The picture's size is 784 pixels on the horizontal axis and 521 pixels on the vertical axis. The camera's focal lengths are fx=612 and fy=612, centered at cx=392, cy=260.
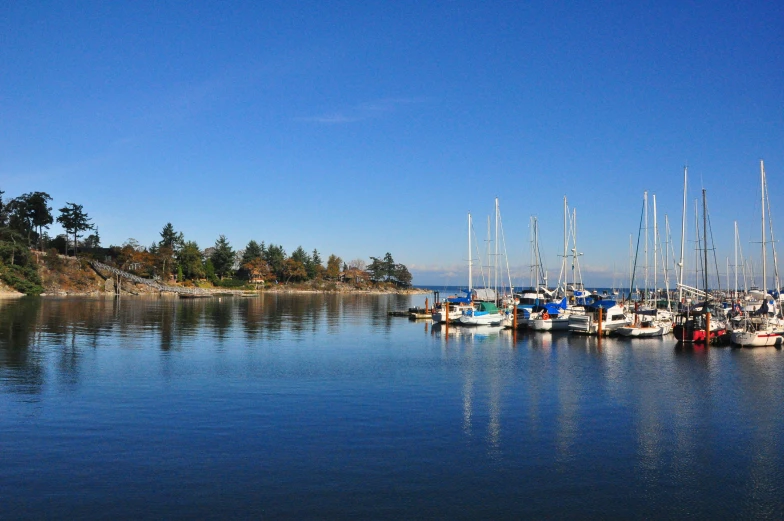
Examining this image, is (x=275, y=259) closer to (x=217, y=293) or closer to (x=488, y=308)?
(x=217, y=293)

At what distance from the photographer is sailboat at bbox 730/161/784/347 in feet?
156

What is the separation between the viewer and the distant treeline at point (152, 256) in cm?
10703

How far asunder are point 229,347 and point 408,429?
24.9 m

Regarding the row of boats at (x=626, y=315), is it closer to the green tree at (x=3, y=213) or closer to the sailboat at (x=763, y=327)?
the sailboat at (x=763, y=327)

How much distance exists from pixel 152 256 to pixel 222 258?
22.6m

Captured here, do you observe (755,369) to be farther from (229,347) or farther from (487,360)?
(229,347)

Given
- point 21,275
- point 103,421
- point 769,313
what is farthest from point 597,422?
point 21,275

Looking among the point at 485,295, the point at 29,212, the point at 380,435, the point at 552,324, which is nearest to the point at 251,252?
the point at 29,212

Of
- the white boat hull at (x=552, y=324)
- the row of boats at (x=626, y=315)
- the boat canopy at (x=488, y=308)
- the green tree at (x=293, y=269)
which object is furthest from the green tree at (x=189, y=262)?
the white boat hull at (x=552, y=324)

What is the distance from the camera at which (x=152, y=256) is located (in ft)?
462

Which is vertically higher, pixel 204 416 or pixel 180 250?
pixel 180 250

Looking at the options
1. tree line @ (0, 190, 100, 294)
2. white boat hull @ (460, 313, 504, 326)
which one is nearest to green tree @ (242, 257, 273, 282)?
tree line @ (0, 190, 100, 294)

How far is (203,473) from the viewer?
16.4m

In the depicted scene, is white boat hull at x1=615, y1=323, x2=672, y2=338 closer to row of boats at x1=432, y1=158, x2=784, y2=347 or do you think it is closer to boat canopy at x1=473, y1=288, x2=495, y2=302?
row of boats at x1=432, y1=158, x2=784, y2=347
